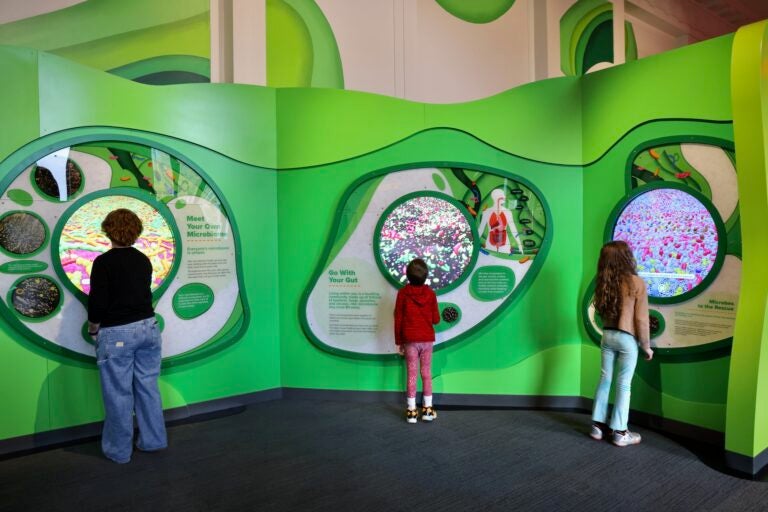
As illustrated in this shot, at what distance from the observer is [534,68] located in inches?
245

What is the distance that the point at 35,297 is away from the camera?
297 centimetres

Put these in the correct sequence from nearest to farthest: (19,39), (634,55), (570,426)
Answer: (570,426)
(19,39)
(634,55)

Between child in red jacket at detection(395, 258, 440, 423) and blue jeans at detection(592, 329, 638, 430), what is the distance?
1196 millimetres

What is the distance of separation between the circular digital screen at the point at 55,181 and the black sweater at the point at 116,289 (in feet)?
2.35

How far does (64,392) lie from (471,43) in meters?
5.71

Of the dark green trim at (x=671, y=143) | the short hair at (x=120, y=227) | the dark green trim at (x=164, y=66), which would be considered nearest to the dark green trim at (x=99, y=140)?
the short hair at (x=120, y=227)

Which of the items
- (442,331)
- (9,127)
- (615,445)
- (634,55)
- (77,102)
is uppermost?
(634,55)

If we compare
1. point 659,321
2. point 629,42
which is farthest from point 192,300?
point 629,42

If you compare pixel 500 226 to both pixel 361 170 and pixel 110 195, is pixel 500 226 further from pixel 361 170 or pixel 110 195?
pixel 110 195

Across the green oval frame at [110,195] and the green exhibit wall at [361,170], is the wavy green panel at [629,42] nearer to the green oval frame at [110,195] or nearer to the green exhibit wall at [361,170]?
the green exhibit wall at [361,170]

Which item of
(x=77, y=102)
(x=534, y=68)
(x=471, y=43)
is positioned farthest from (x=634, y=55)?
(x=77, y=102)

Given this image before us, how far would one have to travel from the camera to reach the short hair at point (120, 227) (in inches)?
109

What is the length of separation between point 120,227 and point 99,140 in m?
0.84

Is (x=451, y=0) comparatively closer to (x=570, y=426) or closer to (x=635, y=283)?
(x=635, y=283)
